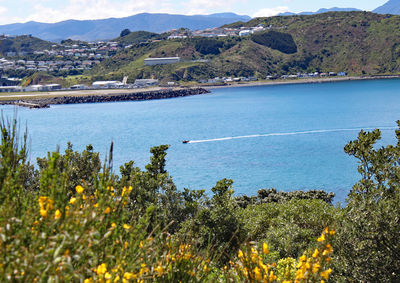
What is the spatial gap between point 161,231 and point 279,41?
7433 inches

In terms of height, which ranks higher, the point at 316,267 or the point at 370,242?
the point at 316,267

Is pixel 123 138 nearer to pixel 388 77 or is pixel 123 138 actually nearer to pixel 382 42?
pixel 388 77

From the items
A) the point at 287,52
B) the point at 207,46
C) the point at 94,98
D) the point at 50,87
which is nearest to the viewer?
the point at 94,98

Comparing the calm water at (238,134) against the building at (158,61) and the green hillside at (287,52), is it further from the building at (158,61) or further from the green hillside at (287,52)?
the building at (158,61)

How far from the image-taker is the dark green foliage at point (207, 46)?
182 m

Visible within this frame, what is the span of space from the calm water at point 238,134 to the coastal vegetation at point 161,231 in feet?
59.5

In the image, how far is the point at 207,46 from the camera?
18200 centimetres

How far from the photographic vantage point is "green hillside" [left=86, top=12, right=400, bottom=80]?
156 metres

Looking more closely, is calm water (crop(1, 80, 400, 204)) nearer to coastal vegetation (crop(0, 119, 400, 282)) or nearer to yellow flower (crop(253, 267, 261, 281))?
coastal vegetation (crop(0, 119, 400, 282))

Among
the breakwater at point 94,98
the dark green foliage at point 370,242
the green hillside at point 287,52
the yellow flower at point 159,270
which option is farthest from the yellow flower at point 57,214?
the green hillside at point 287,52

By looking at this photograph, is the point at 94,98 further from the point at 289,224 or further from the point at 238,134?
the point at 289,224

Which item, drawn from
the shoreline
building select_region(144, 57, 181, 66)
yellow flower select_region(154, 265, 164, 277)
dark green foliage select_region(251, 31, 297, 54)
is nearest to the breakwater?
the shoreline

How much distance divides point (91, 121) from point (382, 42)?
13022cm

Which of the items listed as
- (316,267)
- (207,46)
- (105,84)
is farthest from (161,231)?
(207,46)
